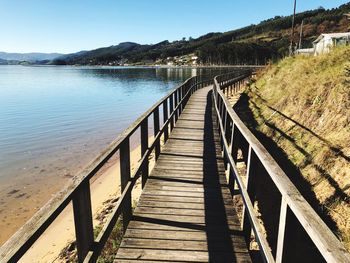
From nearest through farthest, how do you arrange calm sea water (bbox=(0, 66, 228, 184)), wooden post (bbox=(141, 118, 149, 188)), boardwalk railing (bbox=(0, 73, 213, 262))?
boardwalk railing (bbox=(0, 73, 213, 262)) < wooden post (bbox=(141, 118, 149, 188)) < calm sea water (bbox=(0, 66, 228, 184))

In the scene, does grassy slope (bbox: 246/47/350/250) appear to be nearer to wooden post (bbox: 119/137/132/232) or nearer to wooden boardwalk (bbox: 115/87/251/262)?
wooden boardwalk (bbox: 115/87/251/262)

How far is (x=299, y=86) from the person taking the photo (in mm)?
11844

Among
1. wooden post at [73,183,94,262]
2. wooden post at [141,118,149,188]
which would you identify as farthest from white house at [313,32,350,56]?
wooden post at [73,183,94,262]

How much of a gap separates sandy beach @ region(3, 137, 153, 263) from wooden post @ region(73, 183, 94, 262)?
156 inches

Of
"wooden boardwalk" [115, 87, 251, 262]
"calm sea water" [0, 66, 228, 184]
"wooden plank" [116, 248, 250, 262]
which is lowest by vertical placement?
"calm sea water" [0, 66, 228, 184]

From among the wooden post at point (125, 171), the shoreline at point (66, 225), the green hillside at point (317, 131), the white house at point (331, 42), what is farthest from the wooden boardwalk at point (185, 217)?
the white house at point (331, 42)

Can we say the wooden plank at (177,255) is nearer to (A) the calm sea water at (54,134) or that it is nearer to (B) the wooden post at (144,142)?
(B) the wooden post at (144,142)

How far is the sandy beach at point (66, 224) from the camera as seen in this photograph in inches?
268

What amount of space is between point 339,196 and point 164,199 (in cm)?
346

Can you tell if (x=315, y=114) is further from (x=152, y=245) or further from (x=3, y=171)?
(x=3, y=171)

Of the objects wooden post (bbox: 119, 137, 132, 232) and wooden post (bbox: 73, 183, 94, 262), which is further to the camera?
wooden post (bbox: 119, 137, 132, 232)

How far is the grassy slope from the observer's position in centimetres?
616

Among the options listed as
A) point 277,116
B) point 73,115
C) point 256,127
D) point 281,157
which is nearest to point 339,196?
point 281,157

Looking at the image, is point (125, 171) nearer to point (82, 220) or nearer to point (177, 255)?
point (177, 255)
